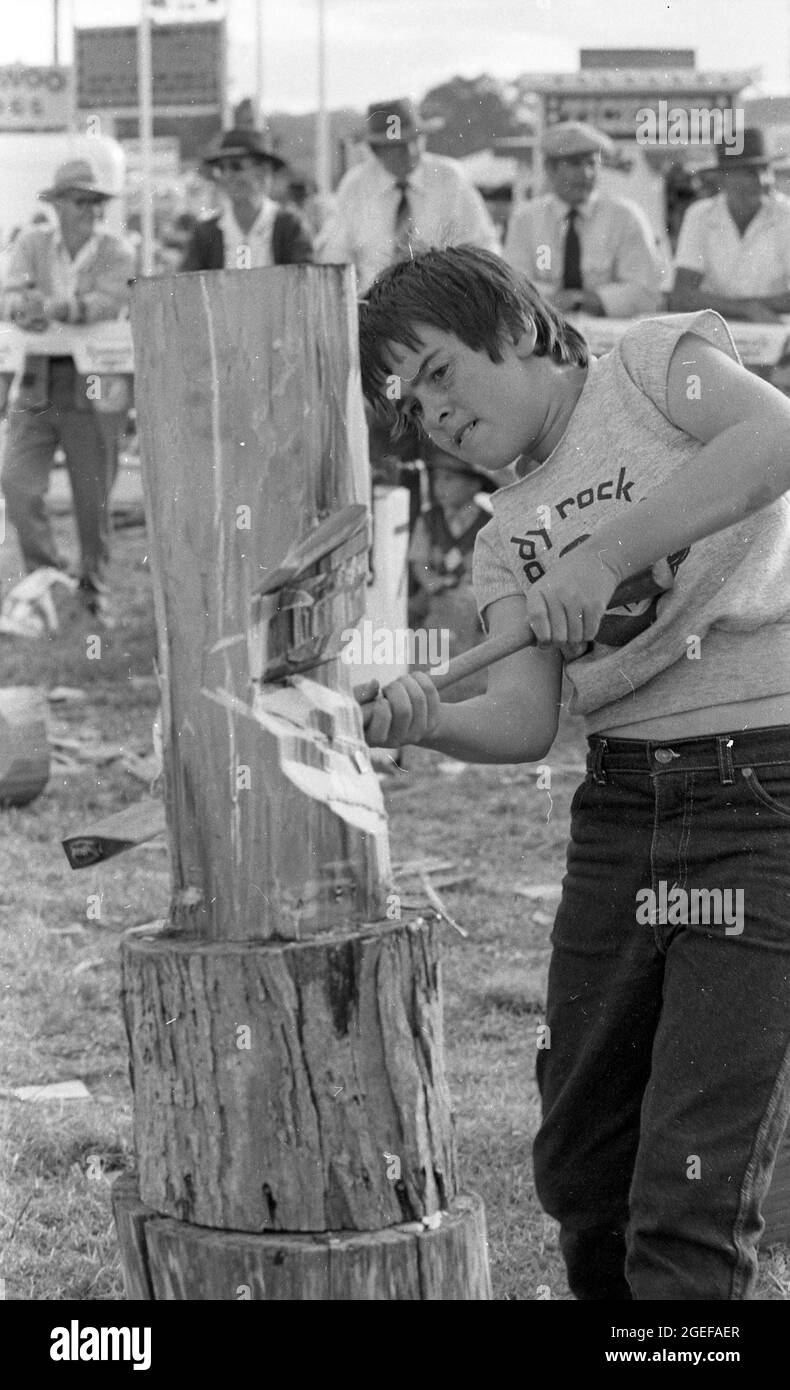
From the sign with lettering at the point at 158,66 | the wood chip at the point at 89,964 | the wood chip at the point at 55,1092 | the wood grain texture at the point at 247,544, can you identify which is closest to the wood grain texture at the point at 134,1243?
the wood grain texture at the point at 247,544

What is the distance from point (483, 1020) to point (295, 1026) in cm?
217

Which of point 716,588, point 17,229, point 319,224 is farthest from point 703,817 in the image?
point 319,224

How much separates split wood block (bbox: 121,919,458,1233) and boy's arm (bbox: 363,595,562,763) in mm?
268

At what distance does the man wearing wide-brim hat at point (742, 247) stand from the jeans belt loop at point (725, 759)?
16.6ft

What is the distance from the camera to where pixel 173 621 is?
1700 millimetres

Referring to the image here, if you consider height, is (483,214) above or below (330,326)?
above

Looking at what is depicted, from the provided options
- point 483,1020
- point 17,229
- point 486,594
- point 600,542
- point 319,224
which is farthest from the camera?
point 319,224

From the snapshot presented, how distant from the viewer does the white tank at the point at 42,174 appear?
303 inches

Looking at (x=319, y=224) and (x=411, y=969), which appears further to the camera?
(x=319, y=224)

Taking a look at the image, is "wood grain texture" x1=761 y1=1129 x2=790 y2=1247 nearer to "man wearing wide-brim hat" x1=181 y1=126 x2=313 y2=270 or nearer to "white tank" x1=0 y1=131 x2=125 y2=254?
"man wearing wide-brim hat" x1=181 y1=126 x2=313 y2=270

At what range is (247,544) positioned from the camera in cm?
166

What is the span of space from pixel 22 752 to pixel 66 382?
264 cm

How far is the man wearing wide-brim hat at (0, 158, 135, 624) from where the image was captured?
7.41m
